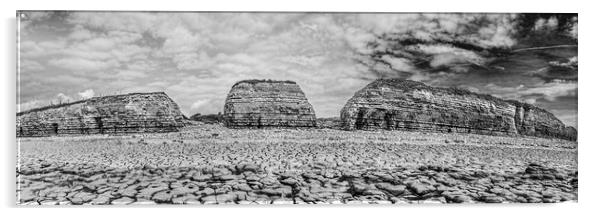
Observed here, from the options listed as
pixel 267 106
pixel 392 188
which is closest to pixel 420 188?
pixel 392 188

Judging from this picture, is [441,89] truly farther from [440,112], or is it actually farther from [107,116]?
[107,116]

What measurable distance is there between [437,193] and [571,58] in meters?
2.07

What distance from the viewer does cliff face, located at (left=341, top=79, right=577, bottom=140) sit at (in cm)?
435

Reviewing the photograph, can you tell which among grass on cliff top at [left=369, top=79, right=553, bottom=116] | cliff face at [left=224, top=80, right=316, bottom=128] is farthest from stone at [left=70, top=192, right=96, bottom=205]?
grass on cliff top at [left=369, top=79, right=553, bottom=116]

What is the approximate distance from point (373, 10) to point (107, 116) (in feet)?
9.91

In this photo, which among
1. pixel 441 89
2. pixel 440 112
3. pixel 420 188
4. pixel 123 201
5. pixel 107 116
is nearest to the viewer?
pixel 123 201

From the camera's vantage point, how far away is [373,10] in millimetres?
4223

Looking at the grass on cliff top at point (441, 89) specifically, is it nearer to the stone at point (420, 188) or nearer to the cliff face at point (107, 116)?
the stone at point (420, 188)

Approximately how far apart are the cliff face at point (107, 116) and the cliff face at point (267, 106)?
0.60 m

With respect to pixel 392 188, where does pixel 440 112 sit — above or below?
above

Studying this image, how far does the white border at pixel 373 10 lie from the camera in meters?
4.02

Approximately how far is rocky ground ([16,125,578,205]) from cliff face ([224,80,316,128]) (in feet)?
0.39

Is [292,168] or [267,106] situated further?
[267,106]

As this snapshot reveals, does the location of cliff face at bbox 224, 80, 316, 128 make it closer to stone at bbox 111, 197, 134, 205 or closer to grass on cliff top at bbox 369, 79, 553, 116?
grass on cliff top at bbox 369, 79, 553, 116
